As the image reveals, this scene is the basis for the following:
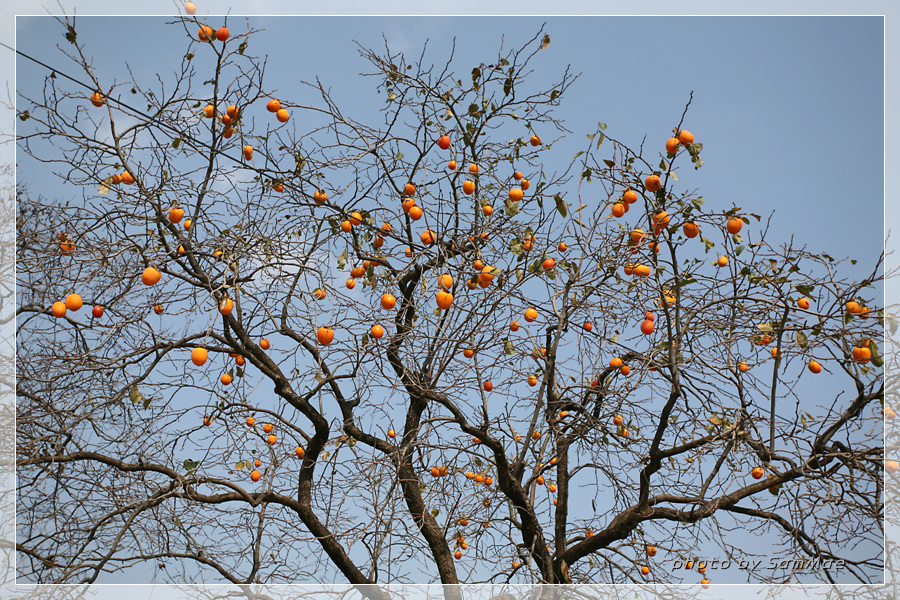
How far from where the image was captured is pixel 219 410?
362 cm

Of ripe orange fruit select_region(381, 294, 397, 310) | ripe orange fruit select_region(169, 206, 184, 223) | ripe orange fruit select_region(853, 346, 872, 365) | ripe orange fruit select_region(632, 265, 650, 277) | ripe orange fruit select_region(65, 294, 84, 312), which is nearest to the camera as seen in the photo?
ripe orange fruit select_region(853, 346, 872, 365)

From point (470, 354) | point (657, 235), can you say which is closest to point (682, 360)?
point (657, 235)

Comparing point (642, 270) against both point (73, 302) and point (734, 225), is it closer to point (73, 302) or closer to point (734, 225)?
point (734, 225)

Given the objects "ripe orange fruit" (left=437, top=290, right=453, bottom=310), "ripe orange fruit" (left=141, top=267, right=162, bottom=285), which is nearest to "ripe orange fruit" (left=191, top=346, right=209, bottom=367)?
"ripe orange fruit" (left=141, top=267, right=162, bottom=285)

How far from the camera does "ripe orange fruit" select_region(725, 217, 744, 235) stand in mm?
2684

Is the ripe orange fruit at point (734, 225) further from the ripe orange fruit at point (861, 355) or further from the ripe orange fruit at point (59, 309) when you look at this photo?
the ripe orange fruit at point (59, 309)

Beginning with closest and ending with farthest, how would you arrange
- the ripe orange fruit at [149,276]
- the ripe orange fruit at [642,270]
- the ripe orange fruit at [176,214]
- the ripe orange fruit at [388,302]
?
1. the ripe orange fruit at [149,276]
2. the ripe orange fruit at [388,302]
3. the ripe orange fruit at [642,270]
4. the ripe orange fruit at [176,214]

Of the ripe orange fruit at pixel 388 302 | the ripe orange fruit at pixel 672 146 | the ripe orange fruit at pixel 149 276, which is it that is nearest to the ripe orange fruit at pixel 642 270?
the ripe orange fruit at pixel 672 146

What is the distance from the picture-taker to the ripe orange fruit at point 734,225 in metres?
2.68

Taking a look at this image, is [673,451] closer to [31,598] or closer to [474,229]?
[474,229]

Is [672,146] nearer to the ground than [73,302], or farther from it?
farther from it

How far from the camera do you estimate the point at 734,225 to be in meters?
2.70

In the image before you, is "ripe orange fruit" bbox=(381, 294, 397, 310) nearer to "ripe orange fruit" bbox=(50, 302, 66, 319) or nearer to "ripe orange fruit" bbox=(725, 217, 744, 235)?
"ripe orange fruit" bbox=(50, 302, 66, 319)

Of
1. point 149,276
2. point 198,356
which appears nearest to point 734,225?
point 198,356
